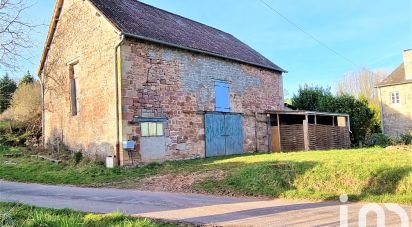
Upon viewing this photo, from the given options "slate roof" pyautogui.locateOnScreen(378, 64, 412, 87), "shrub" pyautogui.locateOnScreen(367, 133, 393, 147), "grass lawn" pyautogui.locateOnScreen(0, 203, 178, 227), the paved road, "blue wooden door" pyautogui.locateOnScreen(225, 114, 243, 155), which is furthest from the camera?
"slate roof" pyautogui.locateOnScreen(378, 64, 412, 87)

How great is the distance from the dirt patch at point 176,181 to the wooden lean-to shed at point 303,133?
10729 mm

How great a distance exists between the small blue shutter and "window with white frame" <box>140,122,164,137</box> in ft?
13.0

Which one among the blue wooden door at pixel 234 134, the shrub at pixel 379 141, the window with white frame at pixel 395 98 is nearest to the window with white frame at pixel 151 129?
the blue wooden door at pixel 234 134

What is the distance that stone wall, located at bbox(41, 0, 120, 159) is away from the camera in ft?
52.2

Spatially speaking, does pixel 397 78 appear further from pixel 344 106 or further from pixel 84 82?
pixel 84 82

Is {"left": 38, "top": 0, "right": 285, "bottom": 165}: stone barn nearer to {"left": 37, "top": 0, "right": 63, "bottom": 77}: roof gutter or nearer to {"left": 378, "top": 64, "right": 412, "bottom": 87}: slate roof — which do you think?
{"left": 37, "top": 0, "right": 63, "bottom": 77}: roof gutter

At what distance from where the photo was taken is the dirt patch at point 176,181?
33.3ft

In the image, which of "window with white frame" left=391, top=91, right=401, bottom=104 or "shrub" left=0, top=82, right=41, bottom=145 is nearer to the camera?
"shrub" left=0, top=82, right=41, bottom=145

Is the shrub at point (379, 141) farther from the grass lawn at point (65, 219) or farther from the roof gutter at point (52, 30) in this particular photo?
the grass lawn at point (65, 219)

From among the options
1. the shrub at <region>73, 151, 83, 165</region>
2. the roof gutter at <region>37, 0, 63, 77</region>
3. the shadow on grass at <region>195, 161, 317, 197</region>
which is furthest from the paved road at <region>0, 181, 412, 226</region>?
the roof gutter at <region>37, 0, 63, 77</region>

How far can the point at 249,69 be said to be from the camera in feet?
72.8

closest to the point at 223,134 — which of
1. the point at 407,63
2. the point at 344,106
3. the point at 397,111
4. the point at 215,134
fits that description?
the point at 215,134

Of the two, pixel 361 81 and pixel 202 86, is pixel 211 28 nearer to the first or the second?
pixel 202 86

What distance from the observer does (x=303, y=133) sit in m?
21.1
